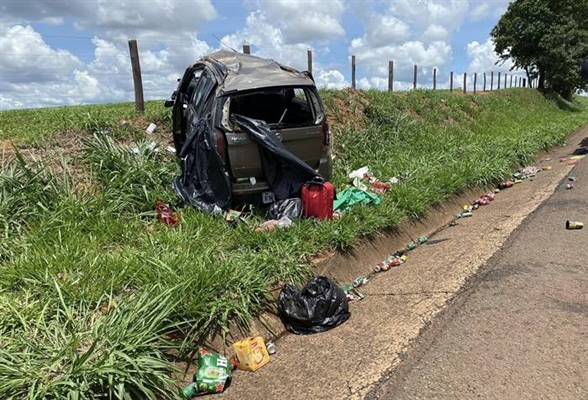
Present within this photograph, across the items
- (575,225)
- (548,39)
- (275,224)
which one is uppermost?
(548,39)

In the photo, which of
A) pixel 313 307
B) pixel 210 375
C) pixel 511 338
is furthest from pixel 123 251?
pixel 511 338

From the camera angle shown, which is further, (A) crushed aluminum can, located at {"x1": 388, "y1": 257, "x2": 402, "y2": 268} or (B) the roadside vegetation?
(A) crushed aluminum can, located at {"x1": 388, "y1": 257, "x2": 402, "y2": 268}

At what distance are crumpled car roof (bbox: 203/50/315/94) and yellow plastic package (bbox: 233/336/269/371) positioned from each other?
118 inches

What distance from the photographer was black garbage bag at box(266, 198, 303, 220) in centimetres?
543

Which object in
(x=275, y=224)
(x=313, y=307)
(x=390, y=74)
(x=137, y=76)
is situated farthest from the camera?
(x=390, y=74)

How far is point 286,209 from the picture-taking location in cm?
546

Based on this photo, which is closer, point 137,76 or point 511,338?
point 511,338

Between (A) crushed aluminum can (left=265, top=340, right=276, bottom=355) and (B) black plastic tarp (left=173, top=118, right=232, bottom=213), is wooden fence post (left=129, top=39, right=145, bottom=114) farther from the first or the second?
(A) crushed aluminum can (left=265, top=340, right=276, bottom=355)


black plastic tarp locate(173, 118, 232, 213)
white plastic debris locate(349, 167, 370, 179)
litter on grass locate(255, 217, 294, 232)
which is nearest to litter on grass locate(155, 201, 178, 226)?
black plastic tarp locate(173, 118, 232, 213)

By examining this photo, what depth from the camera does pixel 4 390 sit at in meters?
2.50

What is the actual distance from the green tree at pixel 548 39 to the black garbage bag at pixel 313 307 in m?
29.5

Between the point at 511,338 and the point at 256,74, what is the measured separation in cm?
401

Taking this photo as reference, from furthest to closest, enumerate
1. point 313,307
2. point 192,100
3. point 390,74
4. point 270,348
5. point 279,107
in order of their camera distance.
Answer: point 390,74, point 192,100, point 279,107, point 313,307, point 270,348

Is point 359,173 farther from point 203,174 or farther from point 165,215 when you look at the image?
point 165,215
